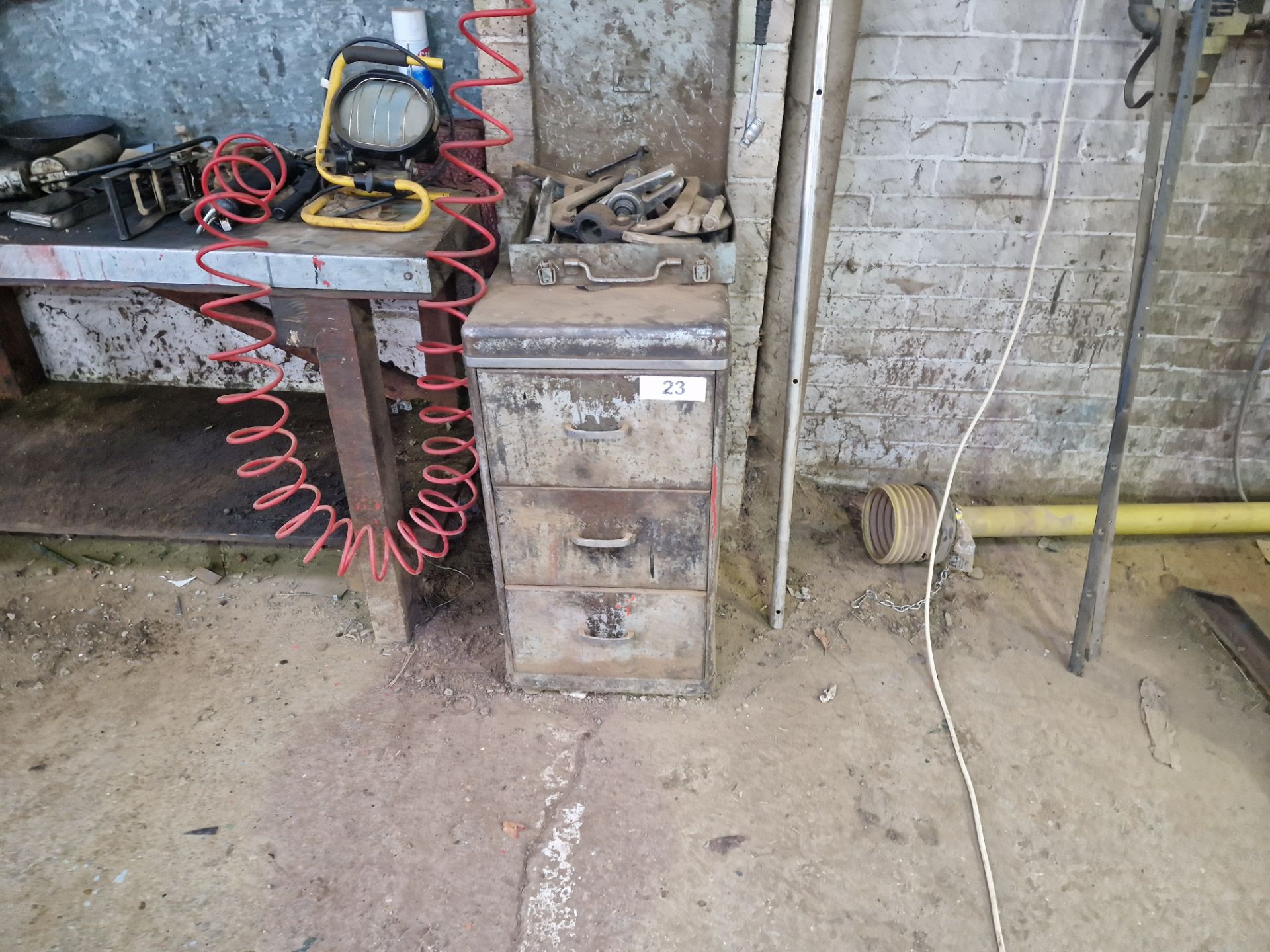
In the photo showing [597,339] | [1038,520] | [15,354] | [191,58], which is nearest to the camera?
[597,339]

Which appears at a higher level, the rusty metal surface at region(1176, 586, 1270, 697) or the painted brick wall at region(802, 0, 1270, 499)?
the painted brick wall at region(802, 0, 1270, 499)

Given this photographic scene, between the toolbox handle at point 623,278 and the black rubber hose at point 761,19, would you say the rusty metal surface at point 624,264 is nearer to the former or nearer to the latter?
the toolbox handle at point 623,278

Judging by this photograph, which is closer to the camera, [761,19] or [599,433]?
[599,433]

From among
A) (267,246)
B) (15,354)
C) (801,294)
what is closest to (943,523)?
(801,294)

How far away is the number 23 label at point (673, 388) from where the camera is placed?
179cm

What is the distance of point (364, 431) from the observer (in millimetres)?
2090

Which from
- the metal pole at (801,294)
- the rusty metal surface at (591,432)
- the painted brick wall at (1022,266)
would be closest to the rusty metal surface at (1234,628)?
the painted brick wall at (1022,266)

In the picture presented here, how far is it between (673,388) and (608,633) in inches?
27.2

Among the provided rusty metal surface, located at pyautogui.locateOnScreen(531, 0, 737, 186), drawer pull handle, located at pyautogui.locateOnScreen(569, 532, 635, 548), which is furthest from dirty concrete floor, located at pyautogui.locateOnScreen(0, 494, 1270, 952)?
rusty metal surface, located at pyautogui.locateOnScreen(531, 0, 737, 186)

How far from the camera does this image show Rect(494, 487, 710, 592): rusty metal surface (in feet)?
6.43

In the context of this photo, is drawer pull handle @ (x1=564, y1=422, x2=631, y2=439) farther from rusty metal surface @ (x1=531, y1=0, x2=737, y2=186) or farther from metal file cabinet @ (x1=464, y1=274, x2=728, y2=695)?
rusty metal surface @ (x1=531, y1=0, x2=737, y2=186)

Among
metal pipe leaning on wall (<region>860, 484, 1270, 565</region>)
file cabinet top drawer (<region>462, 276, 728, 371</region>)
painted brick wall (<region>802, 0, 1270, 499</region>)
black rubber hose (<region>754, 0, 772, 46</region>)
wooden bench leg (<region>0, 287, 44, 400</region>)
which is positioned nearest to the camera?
file cabinet top drawer (<region>462, 276, 728, 371</region>)

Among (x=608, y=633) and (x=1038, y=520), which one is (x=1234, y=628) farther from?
(x=608, y=633)

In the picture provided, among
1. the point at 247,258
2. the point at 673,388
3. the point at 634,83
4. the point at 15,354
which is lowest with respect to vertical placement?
the point at 15,354
